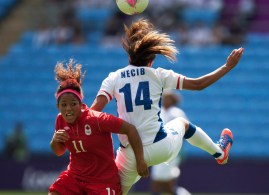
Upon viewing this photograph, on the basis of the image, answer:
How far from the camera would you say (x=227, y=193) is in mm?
14688

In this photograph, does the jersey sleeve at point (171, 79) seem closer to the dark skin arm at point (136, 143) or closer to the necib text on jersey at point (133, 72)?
the necib text on jersey at point (133, 72)

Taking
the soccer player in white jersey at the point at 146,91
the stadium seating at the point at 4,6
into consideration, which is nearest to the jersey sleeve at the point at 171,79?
the soccer player in white jersey at the point at 146,91

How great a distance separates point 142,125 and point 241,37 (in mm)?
10442

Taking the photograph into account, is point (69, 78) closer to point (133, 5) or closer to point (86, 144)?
point (86, 144)

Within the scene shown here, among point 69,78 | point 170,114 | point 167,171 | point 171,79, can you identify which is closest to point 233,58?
point 171,79

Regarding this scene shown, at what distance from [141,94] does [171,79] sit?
1.05 ft

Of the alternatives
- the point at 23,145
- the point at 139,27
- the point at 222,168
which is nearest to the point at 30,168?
the point at 23,145

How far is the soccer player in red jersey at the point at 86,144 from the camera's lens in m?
7.00

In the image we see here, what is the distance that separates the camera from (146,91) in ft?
23.6

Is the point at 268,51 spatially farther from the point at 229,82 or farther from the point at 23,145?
the point at 23,145

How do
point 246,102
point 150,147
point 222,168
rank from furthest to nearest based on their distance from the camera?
1. point 246,102
2. point 222,168
3. point 150,147

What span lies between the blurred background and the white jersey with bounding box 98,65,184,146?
8.35 metres

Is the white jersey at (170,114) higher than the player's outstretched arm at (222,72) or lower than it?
higher

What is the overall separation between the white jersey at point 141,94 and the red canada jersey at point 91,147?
0.21 metres
